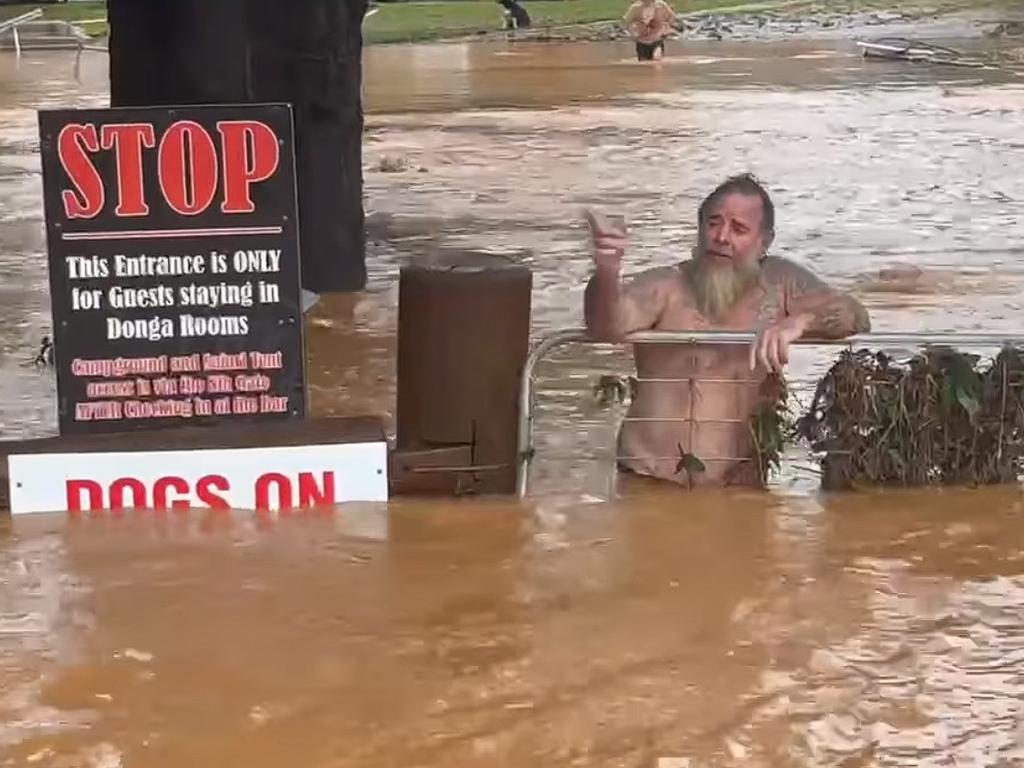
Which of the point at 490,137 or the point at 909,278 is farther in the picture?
the point at 490,137

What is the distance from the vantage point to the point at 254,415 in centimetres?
801

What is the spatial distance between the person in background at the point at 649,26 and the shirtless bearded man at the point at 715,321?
28.5m

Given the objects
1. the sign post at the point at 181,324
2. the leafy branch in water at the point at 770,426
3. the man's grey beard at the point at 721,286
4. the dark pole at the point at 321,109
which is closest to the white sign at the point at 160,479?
the sign post at the point at 181,324

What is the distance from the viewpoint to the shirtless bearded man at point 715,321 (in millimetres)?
7613

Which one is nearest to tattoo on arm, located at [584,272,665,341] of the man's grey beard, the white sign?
the man's grey beard

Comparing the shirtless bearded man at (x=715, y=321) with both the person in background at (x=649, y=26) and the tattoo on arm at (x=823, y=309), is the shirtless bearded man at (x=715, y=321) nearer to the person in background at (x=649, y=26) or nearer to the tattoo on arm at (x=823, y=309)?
the tattoo on arm at (x=823, y=309)

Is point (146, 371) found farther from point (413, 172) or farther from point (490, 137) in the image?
point (490, 137)

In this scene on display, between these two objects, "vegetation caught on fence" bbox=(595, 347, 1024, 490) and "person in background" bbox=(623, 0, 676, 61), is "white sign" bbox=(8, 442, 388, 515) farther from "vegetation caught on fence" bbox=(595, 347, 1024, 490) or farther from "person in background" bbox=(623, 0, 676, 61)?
"person in background" bbox=(623, 0, 676, 61)

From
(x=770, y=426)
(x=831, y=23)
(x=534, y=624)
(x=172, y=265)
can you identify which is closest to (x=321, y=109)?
(x=172, y=265)

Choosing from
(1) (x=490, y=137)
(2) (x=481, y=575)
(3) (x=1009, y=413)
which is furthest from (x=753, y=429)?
(1) (x=490, y=137)

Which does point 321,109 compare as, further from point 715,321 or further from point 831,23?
point 831,23

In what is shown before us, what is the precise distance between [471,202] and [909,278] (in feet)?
18.3

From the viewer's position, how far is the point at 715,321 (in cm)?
778

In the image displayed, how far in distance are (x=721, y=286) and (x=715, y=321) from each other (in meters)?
0.14
